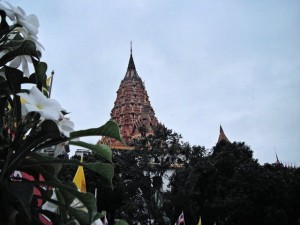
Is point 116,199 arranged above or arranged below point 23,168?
above

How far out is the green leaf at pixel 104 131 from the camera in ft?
4.29

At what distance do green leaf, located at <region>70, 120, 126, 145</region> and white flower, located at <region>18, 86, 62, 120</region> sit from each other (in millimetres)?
166

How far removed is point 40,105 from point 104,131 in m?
0.27

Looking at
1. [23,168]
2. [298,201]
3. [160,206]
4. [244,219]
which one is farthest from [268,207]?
[23,168]

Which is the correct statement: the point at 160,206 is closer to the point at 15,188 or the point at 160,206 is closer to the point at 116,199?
the point at 116,199

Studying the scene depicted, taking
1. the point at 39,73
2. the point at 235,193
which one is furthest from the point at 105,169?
the point at 235,193

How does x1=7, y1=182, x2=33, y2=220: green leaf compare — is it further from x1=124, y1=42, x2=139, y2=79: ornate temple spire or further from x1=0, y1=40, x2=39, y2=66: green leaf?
x1=124, y1=42, x2=139, y2=79: ornate temple spire

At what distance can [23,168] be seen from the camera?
1.40m

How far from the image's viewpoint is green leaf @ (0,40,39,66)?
1326 mm

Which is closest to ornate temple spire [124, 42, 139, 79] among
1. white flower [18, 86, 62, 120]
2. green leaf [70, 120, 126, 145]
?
green leaf [70, 120, 126, 145]

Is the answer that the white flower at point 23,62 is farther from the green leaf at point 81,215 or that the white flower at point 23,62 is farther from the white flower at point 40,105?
the green leaf at point 81,215

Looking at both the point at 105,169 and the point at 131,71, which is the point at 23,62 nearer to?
the point at 105,169

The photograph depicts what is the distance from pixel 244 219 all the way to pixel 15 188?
2042 cm

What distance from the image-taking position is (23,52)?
1.35 m
